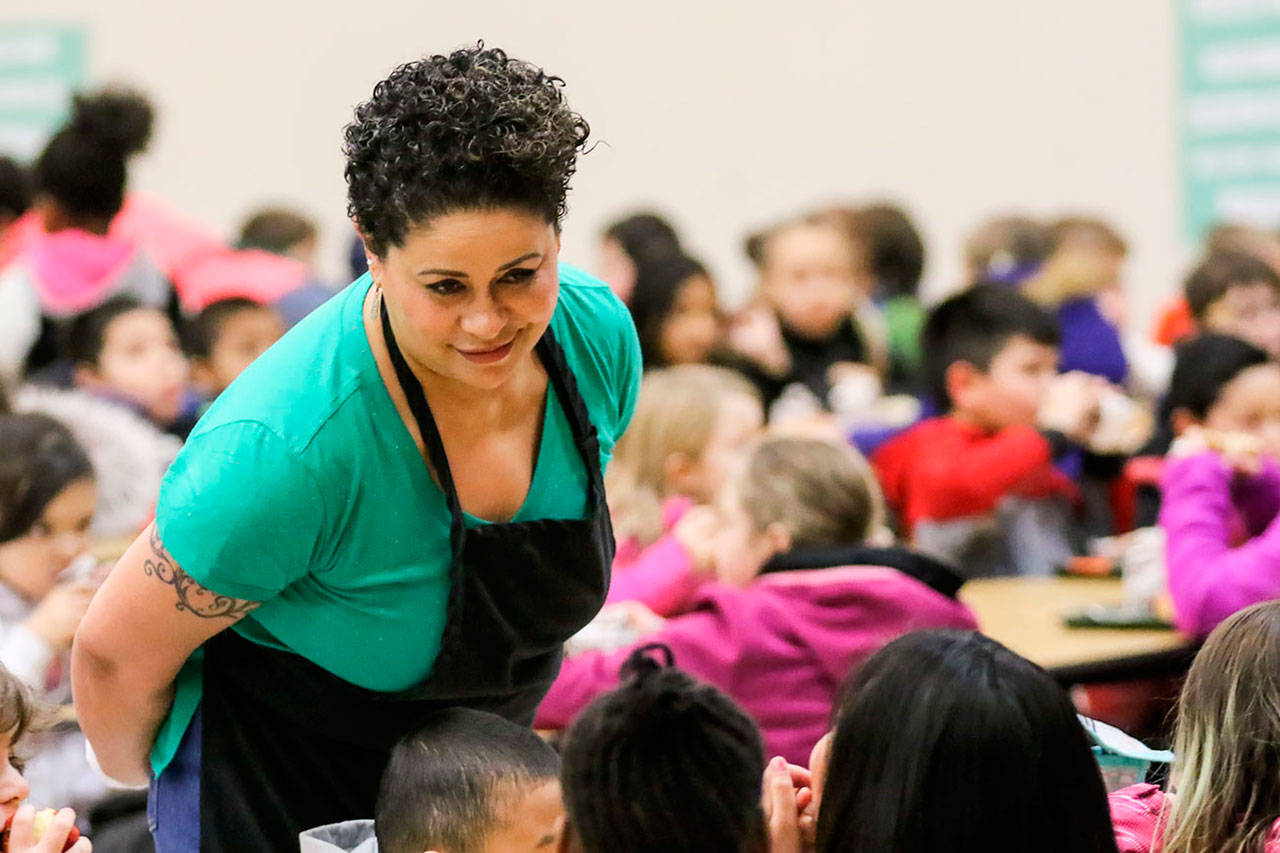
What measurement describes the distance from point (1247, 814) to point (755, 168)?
21.8ft

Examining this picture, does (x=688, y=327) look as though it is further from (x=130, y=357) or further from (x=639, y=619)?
(x=639, y=619)

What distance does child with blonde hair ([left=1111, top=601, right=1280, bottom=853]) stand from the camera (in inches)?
63.8

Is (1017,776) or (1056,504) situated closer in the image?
(1017,776)

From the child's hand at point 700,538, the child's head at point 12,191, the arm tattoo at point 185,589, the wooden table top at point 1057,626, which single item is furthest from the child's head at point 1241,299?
the child's head at point 12,191

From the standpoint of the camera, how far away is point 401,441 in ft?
5.59

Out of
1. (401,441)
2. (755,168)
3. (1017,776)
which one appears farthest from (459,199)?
(755,168)

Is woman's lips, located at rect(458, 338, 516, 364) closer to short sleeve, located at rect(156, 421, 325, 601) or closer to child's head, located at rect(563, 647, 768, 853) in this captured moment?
short sleeve, located at rect(156, 421, 325, 601)

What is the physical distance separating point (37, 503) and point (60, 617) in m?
0.33


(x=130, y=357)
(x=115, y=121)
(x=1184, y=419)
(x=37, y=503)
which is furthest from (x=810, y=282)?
(x=37, y=503)

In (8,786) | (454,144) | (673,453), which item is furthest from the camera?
(673,453)

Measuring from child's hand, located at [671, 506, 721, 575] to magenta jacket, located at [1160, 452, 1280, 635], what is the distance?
991 mm

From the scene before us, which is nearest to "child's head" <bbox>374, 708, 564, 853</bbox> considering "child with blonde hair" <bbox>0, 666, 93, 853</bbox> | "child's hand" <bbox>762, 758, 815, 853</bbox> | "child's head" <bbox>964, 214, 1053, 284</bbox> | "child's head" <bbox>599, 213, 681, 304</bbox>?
"child's hand" <bbox>762, 758, 815, 853</bbox>

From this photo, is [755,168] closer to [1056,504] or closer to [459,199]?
[1056,504]

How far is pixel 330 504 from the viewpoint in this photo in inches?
65.0
